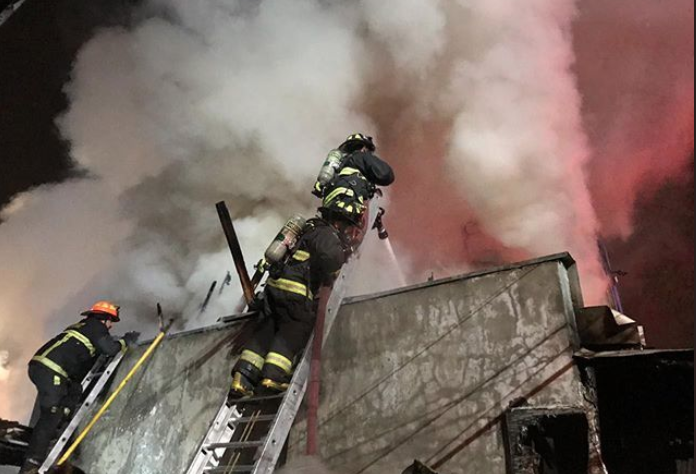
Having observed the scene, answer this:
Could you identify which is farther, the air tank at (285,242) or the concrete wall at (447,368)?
the air tank at (285,242)

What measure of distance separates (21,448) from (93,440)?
78 cm

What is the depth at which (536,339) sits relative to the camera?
11.6 feet

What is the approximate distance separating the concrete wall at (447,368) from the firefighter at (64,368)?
3057mm

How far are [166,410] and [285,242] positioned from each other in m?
2.39

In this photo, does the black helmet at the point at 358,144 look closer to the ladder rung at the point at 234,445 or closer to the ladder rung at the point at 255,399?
the ladder rung at the point at 255,399

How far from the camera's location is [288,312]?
4.42 metres

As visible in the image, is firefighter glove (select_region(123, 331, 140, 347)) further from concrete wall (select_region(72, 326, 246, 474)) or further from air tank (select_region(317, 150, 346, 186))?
air tank (select_region(317, 150, 346, 186))

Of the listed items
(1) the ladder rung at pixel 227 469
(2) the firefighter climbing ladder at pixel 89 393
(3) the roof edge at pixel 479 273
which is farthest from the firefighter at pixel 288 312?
(2) the firefighter climbing ladder at pixel 89 393

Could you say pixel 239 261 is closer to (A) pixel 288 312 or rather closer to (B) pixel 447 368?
(A) pixel 288 312

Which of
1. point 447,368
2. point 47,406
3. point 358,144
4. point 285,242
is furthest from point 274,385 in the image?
point 47,406

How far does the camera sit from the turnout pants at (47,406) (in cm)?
543

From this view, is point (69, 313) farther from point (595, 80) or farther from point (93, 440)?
point (595, 80)

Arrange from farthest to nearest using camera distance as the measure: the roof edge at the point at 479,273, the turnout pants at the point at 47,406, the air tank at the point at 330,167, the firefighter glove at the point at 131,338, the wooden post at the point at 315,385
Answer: the firefighter glove at the point at 131,338 → the air tank at the point at 330,167 → the turnout pants at the point at 47,406 → the wooden post at the point at 315,385 → the roof edge at the point at 479,273

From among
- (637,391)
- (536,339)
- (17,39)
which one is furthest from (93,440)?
(17,39)
